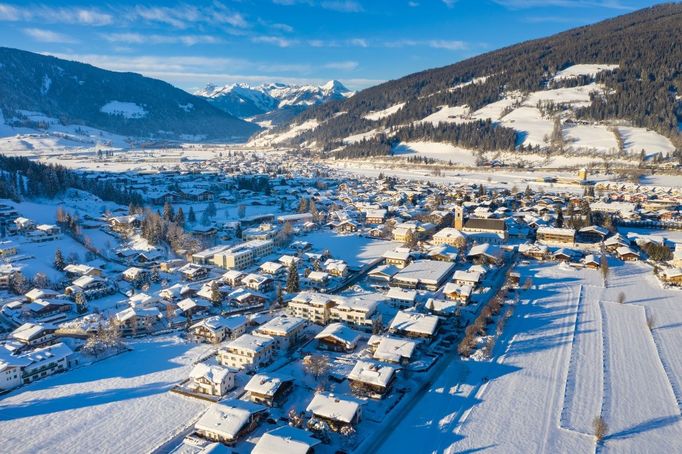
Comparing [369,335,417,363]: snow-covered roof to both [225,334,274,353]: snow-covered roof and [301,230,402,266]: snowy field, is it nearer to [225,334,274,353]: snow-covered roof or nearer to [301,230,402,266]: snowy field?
[225,334,274,353]: snow-covered roof

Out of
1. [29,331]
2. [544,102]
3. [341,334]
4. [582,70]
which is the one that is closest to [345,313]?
[341,334]

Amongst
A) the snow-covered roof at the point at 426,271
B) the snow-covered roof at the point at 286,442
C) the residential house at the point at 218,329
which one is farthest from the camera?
the snow-covered roof at the point at 426,271

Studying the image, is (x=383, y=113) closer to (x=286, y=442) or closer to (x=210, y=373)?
(x=210, y=373)

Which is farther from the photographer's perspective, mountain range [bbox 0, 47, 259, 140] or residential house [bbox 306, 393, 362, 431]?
mountain range [bbox 0, 47, 259, 140]

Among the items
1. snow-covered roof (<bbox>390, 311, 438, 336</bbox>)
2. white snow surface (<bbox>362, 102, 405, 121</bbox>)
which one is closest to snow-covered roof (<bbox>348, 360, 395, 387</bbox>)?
snow-covered roof (<bbox>390, 311, 438, 336</bbox>)

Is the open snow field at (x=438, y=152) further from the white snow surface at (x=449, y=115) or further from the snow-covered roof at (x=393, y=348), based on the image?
the snow-covered roof at (x=393, y=348)

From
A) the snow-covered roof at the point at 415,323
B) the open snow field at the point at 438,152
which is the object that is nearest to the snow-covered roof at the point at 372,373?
the snow-covered roof at the point at 415,323
